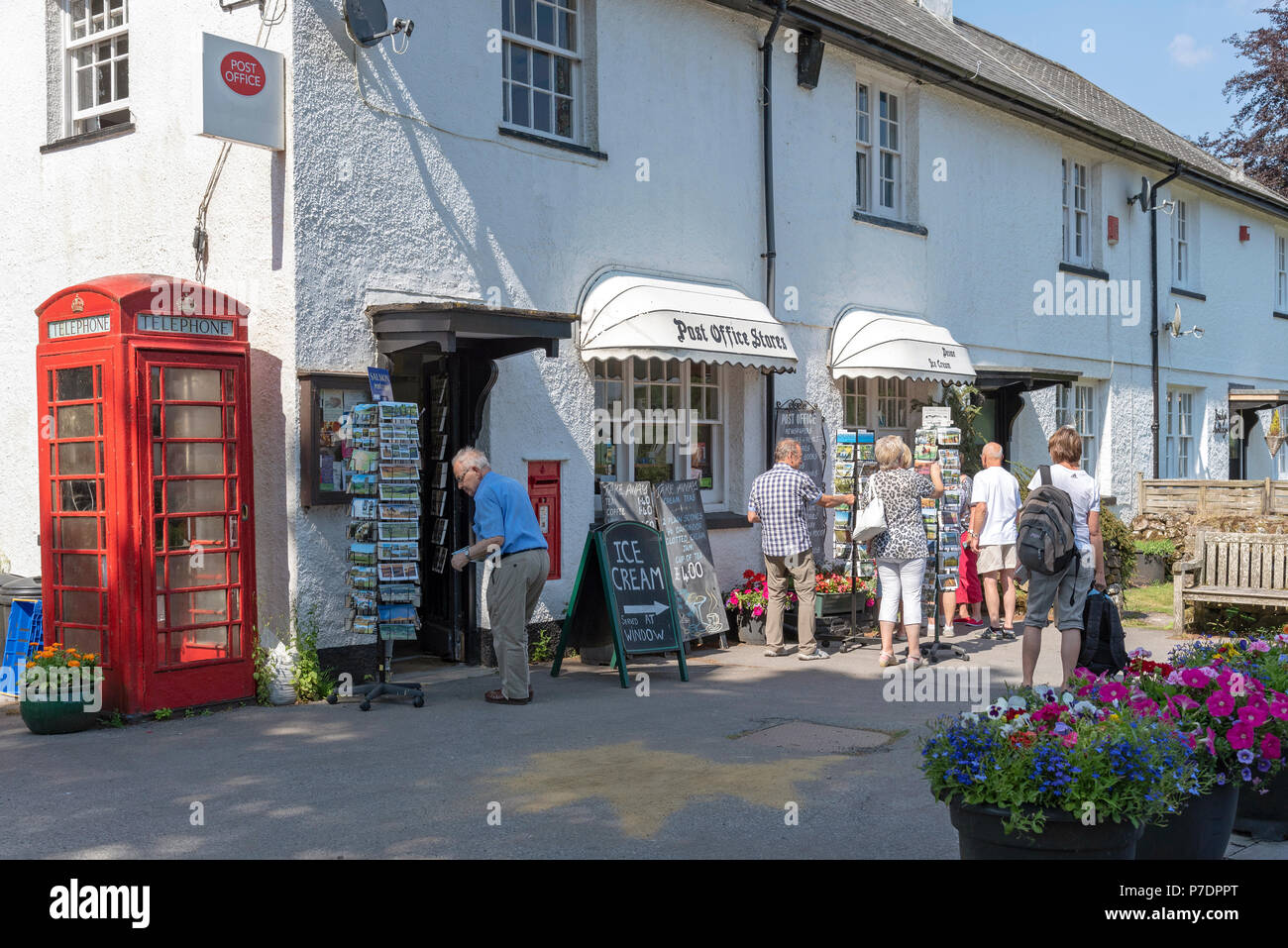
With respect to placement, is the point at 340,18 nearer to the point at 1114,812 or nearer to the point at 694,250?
the point at 694,250

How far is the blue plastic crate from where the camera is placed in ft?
31.3

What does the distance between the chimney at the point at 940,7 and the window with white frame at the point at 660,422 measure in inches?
390

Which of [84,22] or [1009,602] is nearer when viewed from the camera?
[84,22]

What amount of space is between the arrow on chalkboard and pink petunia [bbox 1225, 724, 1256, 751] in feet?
18.0

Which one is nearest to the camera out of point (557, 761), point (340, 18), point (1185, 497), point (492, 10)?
point (557, 761)

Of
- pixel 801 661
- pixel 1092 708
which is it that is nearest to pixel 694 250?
pixel 801 661

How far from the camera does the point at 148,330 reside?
835 centimetres

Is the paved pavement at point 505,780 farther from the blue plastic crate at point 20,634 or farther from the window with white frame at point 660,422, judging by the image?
the window with white frame at point 660,422

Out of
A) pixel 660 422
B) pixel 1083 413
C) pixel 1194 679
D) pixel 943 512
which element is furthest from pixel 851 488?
pixel 1083 413

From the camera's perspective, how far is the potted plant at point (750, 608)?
39.2ft

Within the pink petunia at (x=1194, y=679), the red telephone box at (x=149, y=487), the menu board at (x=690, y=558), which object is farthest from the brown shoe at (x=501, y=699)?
the pink petunia at (x=1194, y=679)

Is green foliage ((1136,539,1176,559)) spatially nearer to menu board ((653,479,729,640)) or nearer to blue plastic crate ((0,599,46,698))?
menu board ((653,479,729,640))

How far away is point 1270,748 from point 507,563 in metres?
5.10
